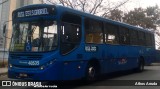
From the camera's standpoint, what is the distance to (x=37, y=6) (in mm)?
11227

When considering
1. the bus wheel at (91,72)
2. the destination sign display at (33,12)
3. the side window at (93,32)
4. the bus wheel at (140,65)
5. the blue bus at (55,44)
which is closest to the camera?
the blue bus at (55,44)

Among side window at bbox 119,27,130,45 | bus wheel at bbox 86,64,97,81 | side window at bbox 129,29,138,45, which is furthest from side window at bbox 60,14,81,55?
side window at bbox 129,29,138,45

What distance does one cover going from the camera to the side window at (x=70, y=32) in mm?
10891

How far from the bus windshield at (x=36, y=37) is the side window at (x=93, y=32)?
2.23 m

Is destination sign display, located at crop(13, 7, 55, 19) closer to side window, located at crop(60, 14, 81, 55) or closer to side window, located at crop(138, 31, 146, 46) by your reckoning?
side window, located at crop(60, 14, 81, 55)

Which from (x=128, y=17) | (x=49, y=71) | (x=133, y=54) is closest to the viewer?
(x=49, y=71)

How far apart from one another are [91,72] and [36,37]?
324 centimetres

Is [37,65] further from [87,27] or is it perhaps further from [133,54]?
[133,54]

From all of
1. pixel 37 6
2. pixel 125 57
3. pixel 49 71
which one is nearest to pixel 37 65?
pixel 49 71

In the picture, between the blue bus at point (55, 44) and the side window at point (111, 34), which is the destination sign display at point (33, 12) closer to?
the blue bus at point (55, 44)

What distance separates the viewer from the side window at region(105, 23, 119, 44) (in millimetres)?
14423

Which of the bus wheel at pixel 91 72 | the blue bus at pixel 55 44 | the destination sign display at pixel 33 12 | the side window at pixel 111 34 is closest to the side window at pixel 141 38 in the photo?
the side window at pixel 111 34

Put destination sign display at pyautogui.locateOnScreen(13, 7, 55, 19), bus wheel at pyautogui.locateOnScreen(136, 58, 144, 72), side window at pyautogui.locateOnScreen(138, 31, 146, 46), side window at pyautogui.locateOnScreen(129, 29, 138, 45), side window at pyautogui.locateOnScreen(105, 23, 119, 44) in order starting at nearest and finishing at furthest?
destination sign display at pyautogui.locateOnScreen(13, 7, 55, 19) < side window at pyautogui.locateOnScreen(105, 23, 119, 44) < side window at pyautogui.locateOnScreen(129, 29, 138, 45) < side window at pyautogui.locateOnScreen(138, 31, 146, 46) < bus wheel at pyautogui.locateOnScreen(136, 58, 144, 72)

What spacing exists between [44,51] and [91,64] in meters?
3.12
